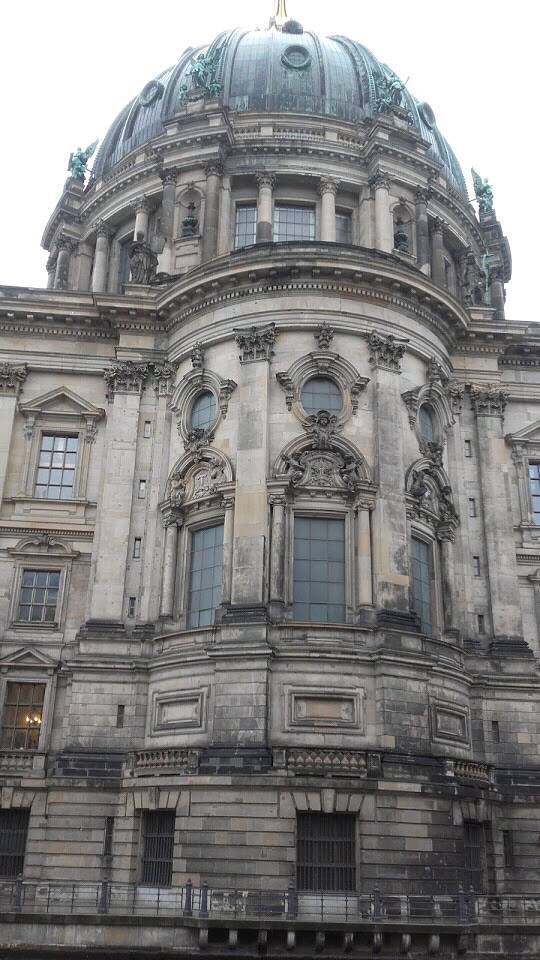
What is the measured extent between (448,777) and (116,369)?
17.2 m

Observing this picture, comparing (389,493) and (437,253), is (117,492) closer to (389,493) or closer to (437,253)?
(389,493)

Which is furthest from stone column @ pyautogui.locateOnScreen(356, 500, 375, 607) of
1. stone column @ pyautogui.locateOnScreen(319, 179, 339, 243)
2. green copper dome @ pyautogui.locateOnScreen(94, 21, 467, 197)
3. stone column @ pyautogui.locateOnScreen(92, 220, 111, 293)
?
green copper dome @ pyautogui.locateOnScreen(94, 21, 467, 197)

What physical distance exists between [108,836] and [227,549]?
8818mm

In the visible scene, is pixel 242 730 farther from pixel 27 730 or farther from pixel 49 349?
pixel 49 349

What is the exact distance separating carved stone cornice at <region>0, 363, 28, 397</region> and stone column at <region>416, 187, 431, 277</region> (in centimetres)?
1634

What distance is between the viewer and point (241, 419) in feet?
91.1

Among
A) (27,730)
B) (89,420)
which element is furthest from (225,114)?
(27,730)

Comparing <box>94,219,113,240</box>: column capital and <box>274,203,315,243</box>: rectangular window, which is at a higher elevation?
<box>94,219,113,240</box>: column capital

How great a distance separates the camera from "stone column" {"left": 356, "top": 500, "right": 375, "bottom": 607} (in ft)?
84.6

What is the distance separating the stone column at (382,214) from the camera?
3629 centimetres

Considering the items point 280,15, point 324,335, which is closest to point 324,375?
point 324,335

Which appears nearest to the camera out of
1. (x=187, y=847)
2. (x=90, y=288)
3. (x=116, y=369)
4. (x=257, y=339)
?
(x=187, y=847)

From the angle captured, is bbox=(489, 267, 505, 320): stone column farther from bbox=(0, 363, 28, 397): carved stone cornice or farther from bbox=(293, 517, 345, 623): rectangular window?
bbox=(0, 363, 28, 397): carved stone cornice

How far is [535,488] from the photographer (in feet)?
108
